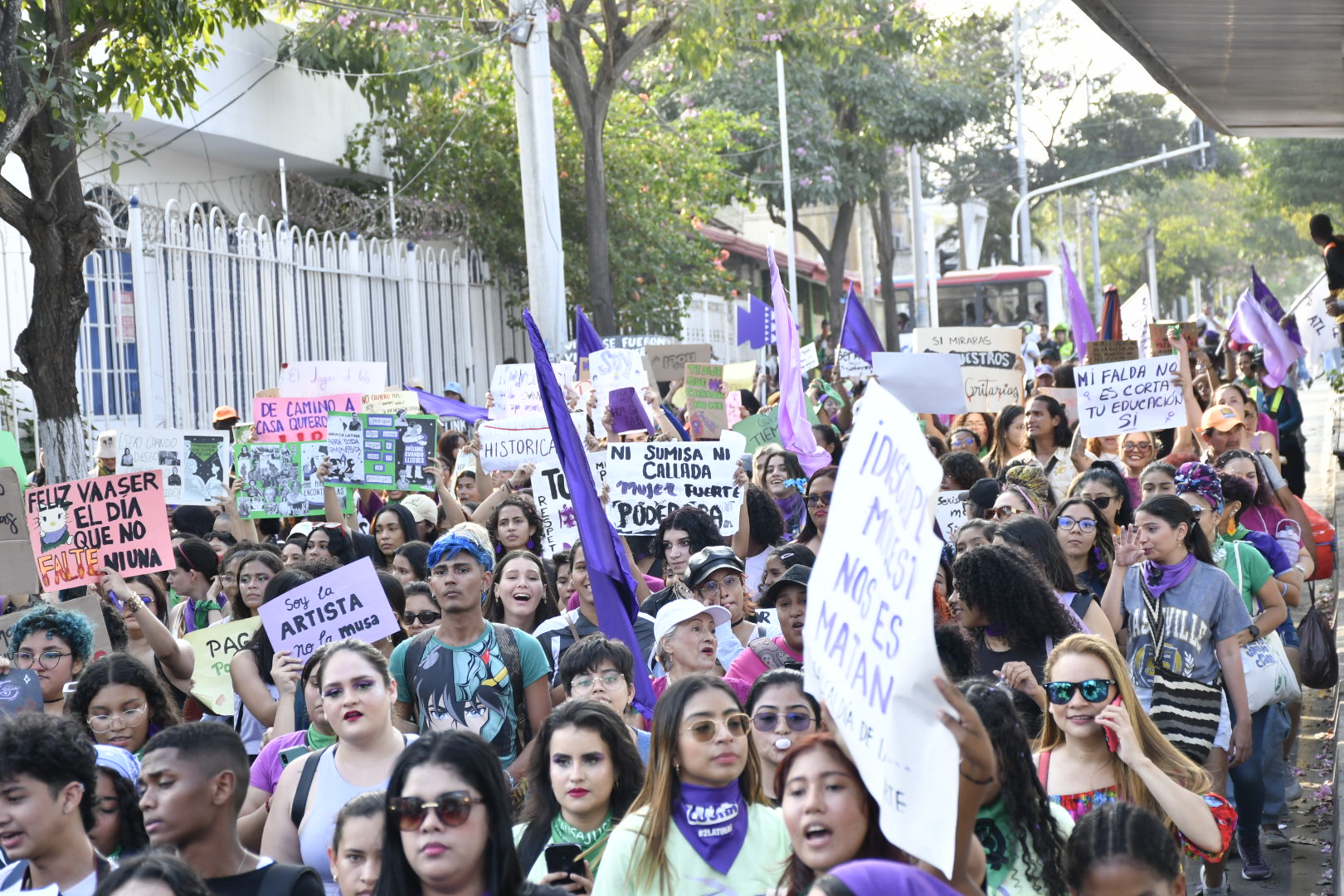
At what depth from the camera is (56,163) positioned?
9469 mm

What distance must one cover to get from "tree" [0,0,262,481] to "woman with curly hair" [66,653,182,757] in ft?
13.4

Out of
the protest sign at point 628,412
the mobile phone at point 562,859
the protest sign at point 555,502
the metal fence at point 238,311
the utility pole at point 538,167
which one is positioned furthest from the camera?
the utility pole at point 538,167

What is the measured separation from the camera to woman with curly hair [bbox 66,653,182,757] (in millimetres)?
5414

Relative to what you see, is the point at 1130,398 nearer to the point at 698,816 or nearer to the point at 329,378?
the point at 329,378

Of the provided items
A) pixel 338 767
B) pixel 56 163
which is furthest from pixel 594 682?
pixel 56 163

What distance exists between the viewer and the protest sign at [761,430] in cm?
1174

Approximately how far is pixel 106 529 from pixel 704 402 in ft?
17.7

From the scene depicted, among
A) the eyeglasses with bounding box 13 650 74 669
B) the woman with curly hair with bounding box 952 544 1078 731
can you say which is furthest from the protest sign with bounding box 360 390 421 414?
the woman with curly hair with bounding box 952 544 1078 731

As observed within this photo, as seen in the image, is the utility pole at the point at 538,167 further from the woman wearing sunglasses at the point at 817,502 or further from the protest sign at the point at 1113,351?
the woman wearing sunglasses at the point at 817,502

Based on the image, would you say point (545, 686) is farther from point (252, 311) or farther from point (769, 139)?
point (769, 139)

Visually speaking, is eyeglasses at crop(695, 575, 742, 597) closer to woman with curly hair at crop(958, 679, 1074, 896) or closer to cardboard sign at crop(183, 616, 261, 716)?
cardboard sign at crop(183, 616, 261, 716)

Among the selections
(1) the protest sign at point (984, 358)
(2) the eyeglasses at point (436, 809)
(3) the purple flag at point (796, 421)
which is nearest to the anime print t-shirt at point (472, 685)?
(2) the eyeglasses at point (436, 809)

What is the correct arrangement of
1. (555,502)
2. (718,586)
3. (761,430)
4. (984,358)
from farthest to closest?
(984,358) < (761,430) < (555,502) < (718,586)

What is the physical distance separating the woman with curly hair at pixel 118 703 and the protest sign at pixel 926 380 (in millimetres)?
6612
